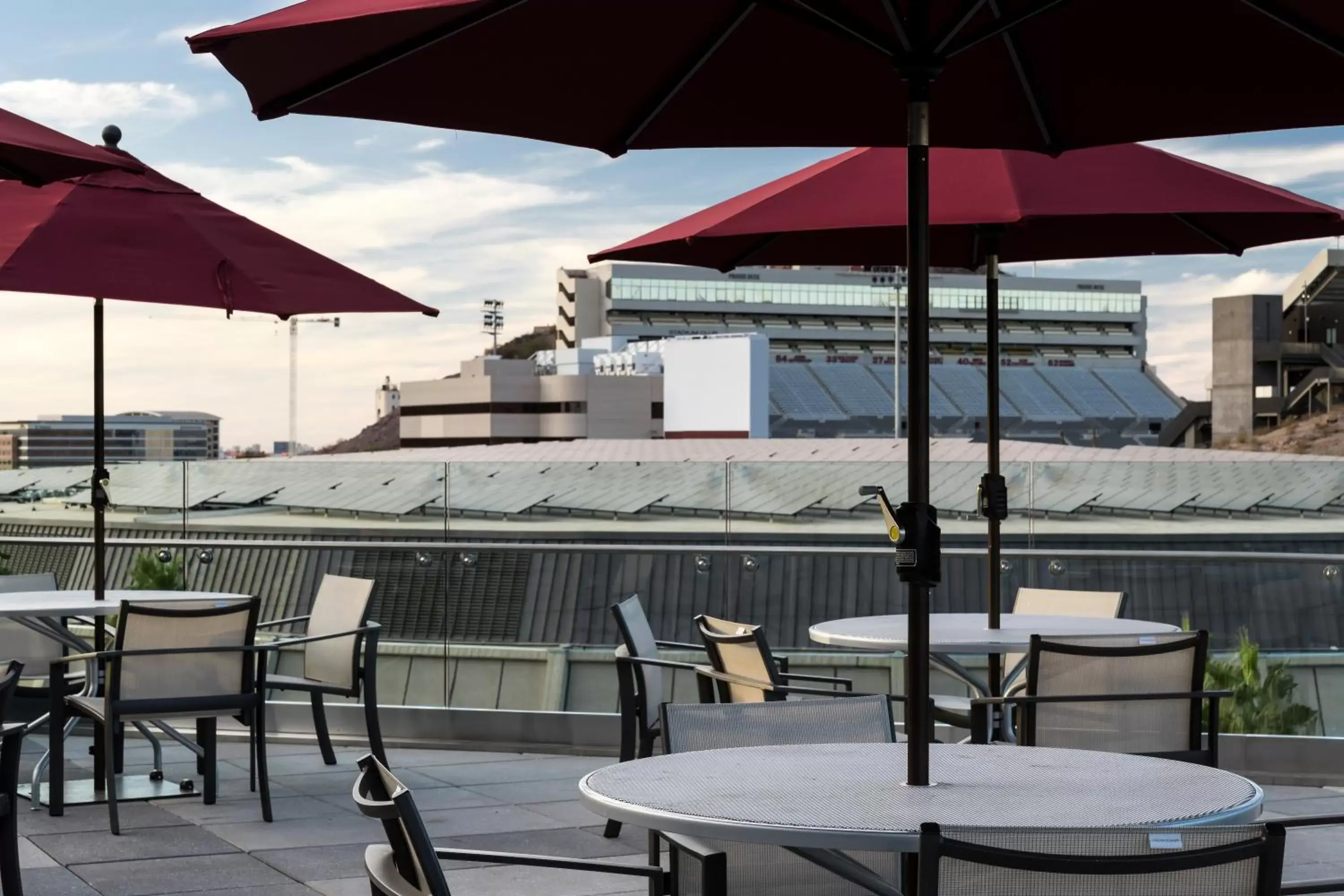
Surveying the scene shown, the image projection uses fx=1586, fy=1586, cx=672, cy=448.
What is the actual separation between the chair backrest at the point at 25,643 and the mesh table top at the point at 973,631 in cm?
367

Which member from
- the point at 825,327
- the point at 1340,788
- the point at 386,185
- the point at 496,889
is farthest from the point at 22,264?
the point at 825,327

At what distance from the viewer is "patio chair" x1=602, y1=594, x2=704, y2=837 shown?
5785 mm

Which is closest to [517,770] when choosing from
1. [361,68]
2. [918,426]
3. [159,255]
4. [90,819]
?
[90,819]

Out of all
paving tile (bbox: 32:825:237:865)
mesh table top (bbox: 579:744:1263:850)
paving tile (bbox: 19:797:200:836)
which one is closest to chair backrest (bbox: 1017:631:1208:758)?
mesh table top (bbox: 579:744:1263:850)

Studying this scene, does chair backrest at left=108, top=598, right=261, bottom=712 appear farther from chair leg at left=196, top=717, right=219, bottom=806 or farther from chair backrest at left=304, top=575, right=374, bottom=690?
chair backrest at left=304, top=575, right=374, bottom=690

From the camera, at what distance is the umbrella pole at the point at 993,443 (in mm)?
5820

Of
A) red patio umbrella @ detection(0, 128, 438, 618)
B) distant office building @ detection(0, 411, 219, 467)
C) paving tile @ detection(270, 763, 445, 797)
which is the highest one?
red patio umbrella @ detection(0, 128, 438, 618)

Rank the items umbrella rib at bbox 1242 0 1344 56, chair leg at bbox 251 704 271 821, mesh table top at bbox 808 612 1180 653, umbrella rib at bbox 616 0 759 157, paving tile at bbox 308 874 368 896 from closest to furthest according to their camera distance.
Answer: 1. umbrella rib at bbox 1242 0 1344 56
2. umbrella rib at bbox 616 0 759 157
3. paving tile at bbox 308 874 368 896
4. mesh table top at bbox 808 612 1180 653
5. chair leg at bbox 251 704 271 821

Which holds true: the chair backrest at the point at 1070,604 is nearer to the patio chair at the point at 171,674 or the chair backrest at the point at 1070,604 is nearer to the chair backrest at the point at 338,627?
the chair backrest at the point at 338,627

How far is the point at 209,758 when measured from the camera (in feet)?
21.1

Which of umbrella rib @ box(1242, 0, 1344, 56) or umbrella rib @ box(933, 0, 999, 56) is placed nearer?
umbrella rib @ box(933, 0, 999, 56)

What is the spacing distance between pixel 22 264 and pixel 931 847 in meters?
4.81

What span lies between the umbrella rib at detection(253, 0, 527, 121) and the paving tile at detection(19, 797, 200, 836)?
356 cm

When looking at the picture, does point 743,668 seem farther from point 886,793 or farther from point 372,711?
point 372,711
